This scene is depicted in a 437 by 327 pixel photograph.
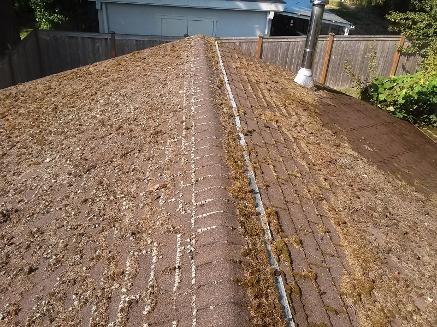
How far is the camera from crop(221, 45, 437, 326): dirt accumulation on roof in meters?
2.56

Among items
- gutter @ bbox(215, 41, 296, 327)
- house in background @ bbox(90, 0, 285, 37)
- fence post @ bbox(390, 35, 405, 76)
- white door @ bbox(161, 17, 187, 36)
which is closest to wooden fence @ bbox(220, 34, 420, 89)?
fence post @ bbox(390, 35, 405, 76)

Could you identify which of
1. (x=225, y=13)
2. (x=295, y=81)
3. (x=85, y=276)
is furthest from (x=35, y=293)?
(x=225, y=13)

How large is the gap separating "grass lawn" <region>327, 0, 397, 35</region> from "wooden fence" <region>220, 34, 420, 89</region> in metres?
11.7

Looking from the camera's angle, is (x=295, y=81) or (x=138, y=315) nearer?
(x=138, y=315)

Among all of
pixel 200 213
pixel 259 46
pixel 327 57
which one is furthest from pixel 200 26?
pixel 200 213

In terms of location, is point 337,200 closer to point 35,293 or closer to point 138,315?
point 138,315

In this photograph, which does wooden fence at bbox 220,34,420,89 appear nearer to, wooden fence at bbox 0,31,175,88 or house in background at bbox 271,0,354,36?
house in background at bbox 271,0,354,36

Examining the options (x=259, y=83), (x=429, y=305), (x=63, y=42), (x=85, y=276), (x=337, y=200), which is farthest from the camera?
(x=63, y=42)

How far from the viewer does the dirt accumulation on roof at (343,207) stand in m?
2.56

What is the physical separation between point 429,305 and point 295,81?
17.1 ft

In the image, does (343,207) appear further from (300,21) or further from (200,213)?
(300,21)

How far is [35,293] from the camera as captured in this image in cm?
251

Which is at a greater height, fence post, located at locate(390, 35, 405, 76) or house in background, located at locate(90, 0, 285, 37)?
house in background, located at locate(90, 0, 285, 37)

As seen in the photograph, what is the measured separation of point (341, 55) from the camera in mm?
17406
